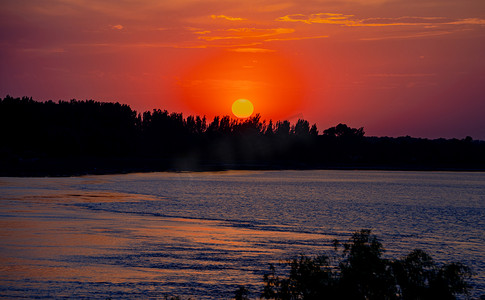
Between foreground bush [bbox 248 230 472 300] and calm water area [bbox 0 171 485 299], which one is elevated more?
foreground bush [bbox 248 230 472 300]

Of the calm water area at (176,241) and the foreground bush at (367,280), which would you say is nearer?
the foreground bush at (367,280)

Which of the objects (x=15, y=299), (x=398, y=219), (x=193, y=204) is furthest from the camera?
(x=193, y=204)

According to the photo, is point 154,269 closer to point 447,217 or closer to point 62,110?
point 447,217

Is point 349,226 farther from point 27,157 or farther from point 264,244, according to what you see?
point 27,157

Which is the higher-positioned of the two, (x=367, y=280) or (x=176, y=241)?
(x=367, y=280)

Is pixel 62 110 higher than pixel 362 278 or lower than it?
higher

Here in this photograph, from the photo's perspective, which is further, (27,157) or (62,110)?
(62,110)

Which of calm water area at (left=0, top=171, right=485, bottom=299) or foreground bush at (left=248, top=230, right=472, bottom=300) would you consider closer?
foreground bush at (left=248, top=230, right=472, bottom=300)

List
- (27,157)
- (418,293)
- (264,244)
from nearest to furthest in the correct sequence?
1. (418,293)
2. (264,244)
3. (27,157)

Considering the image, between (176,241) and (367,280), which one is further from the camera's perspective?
(176,241)

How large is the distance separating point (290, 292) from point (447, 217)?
32097mm

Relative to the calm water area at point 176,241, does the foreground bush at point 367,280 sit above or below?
above

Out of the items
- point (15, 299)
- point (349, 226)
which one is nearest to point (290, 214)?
point (349, 226)

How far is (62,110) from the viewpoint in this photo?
19338 centimetres
